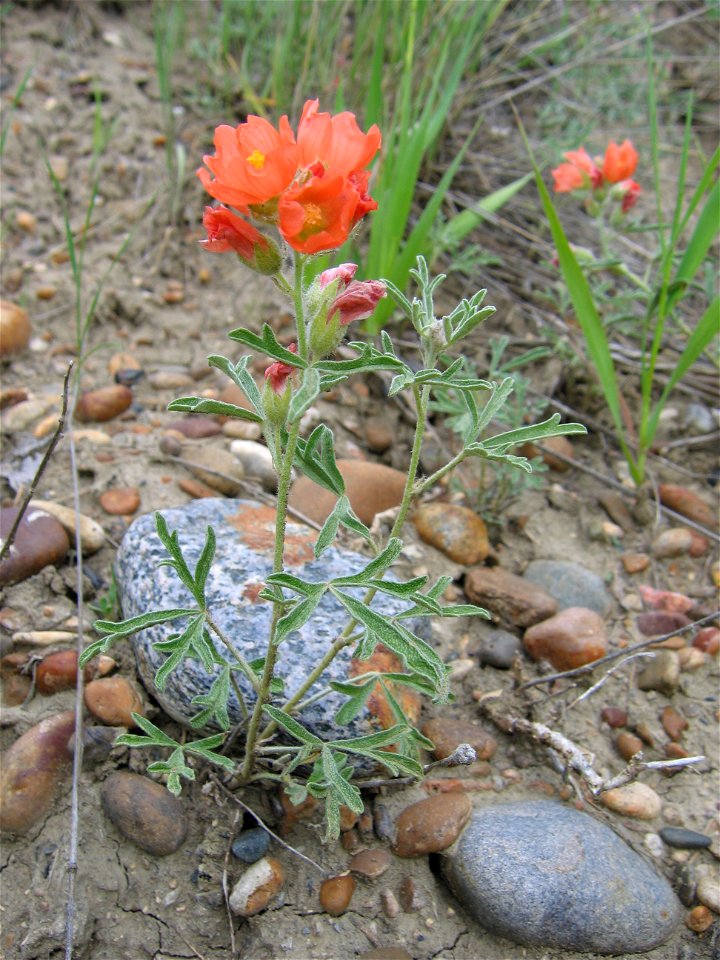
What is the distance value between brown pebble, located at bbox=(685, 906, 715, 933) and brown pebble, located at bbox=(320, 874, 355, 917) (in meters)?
0.79

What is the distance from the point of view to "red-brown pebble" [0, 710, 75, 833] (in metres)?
1.92

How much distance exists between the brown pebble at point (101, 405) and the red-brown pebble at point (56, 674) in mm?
1080

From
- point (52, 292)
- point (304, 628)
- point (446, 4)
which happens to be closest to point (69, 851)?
point (304, 628)

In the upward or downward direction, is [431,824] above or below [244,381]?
below

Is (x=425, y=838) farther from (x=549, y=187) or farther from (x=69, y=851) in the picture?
(x=549, y=187)

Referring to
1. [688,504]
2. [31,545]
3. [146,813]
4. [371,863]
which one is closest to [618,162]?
[688,504]

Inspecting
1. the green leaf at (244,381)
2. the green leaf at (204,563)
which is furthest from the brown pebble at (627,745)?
the green leaf at (244,381)

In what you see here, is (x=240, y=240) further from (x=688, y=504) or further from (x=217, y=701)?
(x=688, y=504)

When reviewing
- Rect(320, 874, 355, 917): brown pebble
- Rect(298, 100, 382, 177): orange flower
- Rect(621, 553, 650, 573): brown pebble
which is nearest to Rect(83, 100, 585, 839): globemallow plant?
Rect(298, 100, 382, 177): orange flower

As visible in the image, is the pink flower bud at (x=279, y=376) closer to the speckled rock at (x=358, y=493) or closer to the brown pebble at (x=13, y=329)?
the speckled rock at (x=358, y=493)

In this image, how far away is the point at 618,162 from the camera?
128 inches

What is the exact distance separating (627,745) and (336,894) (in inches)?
35.3

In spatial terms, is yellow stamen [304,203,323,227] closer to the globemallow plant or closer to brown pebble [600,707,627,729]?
the globemallow plant

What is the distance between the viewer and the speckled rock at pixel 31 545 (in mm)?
2291
